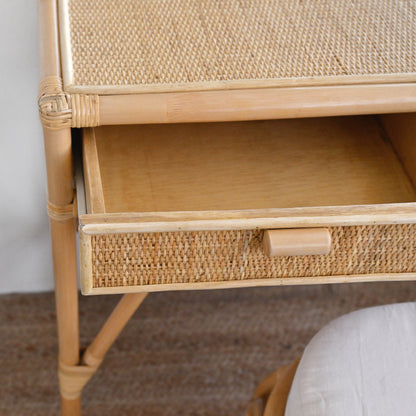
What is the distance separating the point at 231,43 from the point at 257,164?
0.50 feet

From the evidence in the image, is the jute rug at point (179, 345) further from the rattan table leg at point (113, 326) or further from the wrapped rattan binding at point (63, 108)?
the wrapped rattan binding at point (63, 108)

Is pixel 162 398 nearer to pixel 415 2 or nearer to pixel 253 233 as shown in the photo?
pixel 253 233

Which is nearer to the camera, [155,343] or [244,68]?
[244,68]

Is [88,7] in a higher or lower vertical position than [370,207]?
higher

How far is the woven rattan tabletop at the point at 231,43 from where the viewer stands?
574 mm

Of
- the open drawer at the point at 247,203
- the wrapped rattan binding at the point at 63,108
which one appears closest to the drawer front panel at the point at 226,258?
the open drawer at the point at 247,203

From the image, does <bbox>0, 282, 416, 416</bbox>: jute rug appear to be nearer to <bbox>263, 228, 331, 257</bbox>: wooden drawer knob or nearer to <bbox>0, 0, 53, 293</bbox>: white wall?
<bbox>0, 0, 53, 293</bbox>: white wall

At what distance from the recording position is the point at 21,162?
0.94 m

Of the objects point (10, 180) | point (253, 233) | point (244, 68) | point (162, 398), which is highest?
point (244, 68)

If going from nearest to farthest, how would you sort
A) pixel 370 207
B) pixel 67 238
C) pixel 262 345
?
pixel 370 207, pixel 67 238, pixel 262 345

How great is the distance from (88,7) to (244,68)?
0.19 metres

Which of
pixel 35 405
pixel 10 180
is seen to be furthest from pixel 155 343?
pixel 10 180

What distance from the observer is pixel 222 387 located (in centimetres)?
100

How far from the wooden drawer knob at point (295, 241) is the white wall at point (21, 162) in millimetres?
461
